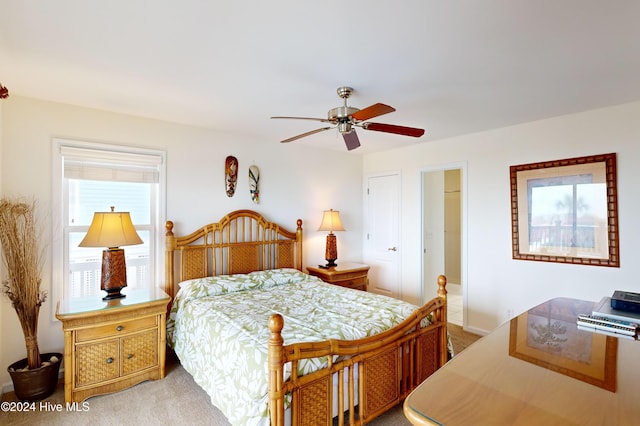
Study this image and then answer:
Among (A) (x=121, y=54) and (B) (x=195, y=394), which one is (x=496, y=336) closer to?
(B) (x=195, y=394)

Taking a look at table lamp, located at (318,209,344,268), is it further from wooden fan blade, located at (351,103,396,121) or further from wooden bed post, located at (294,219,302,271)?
wooden fan blade, located at (351,103,396,121)

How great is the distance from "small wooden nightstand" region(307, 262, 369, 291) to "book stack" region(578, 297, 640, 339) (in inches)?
106

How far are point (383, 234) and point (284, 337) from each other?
3.12 meters

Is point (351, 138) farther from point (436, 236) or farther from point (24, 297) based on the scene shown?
point (436, 236)

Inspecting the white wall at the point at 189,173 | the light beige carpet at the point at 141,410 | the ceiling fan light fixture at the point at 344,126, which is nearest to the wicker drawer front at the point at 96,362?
the light beige carpet at the point at 141,410

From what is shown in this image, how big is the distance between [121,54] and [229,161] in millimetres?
1836

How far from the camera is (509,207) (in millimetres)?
3586

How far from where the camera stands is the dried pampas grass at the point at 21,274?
2469 mm

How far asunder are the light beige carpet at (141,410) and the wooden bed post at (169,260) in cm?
89

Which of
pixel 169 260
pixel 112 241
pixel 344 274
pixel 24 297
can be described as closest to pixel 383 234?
pixel 344 274

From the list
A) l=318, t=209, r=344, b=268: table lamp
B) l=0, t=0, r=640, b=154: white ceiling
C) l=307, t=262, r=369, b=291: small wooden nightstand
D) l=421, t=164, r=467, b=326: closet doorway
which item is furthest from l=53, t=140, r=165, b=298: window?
l=421, t=164, r=467, b=326: closet doorway

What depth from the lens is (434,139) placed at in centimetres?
417

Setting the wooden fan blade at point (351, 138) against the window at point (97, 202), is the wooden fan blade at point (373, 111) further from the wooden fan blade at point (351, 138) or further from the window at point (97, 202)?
the window at point (97, 202)

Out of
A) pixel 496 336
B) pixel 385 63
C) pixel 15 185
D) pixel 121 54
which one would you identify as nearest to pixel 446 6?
pixel 385 63
